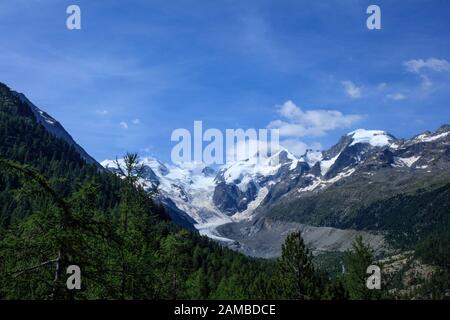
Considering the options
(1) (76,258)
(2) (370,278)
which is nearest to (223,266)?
(2) (370,278)

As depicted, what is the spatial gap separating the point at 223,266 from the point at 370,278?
111 meters
